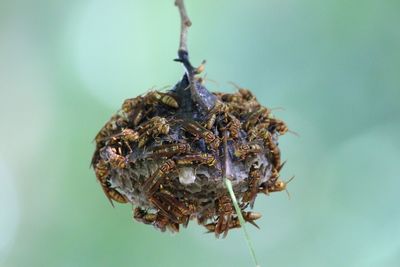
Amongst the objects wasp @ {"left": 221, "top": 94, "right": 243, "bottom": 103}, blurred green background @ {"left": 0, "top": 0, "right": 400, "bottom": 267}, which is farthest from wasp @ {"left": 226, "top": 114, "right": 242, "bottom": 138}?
blurred green background @ {"left": 0, "top": 0, "right": 400, "bottom": 267}

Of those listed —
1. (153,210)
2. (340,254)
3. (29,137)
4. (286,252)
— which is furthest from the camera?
(29,137)

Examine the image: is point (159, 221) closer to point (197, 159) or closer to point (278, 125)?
point (197, 159)

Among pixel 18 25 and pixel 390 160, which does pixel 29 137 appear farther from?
pixel 390 160

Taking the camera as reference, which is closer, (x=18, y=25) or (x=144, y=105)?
(x=144, y=105)

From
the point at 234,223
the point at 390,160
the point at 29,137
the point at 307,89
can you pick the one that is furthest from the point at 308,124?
the point at 234,223

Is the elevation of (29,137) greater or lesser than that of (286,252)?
greater

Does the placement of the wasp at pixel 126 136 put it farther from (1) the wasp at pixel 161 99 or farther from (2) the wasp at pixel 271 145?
(2) the wasp at pixel 271 145

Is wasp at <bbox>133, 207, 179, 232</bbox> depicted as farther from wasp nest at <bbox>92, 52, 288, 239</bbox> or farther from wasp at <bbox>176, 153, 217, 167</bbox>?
wasp at <bbox>176, 153, 217, 167</bbox>

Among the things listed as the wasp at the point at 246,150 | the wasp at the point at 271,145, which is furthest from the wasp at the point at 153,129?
the wasp at the point at 271,145
